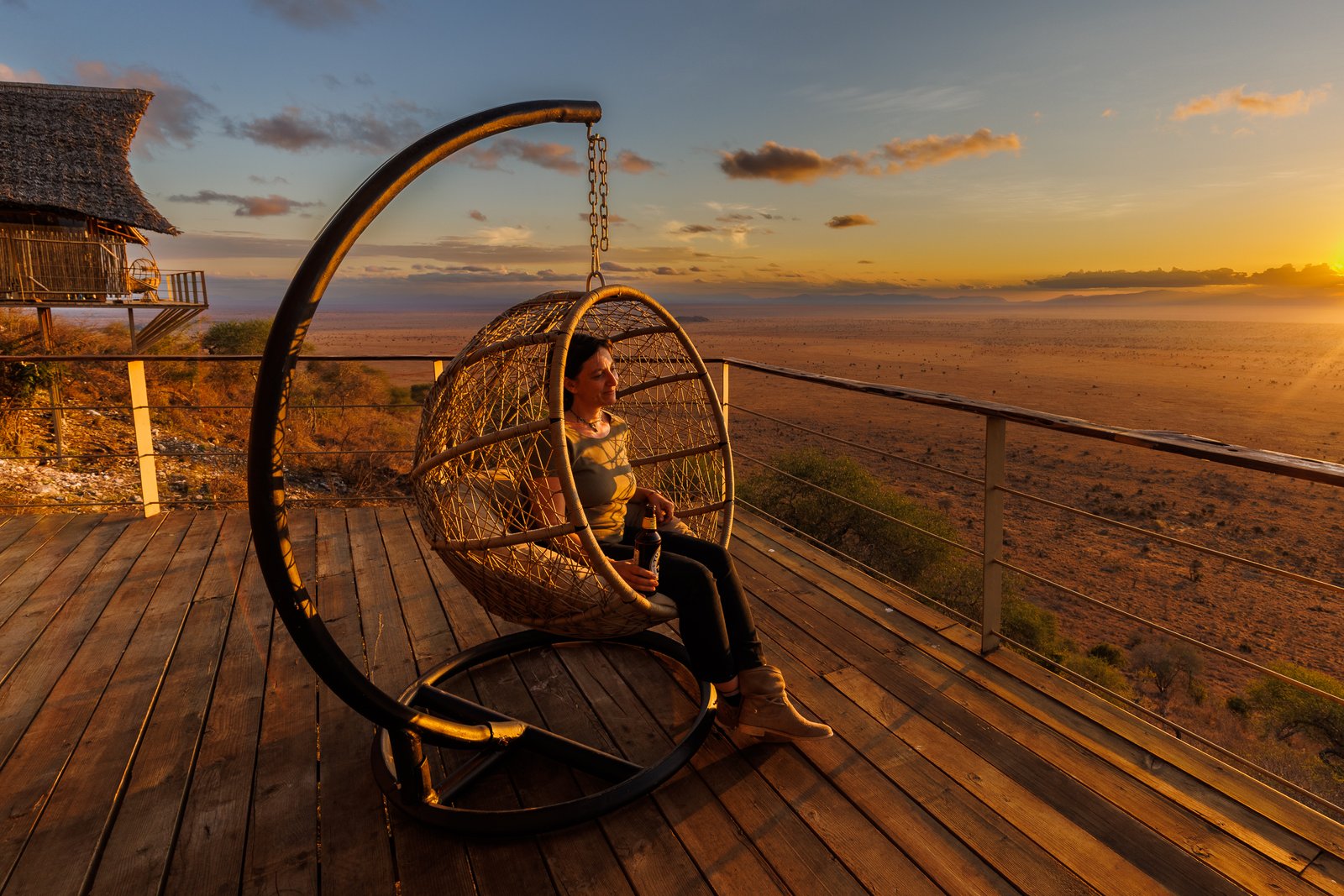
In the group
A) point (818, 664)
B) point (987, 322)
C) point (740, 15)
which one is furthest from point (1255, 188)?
point (987, 322)

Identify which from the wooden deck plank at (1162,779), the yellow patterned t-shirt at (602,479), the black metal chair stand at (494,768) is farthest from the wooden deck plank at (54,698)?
the wooden deck plank at (1162,779)

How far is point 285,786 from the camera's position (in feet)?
5.80

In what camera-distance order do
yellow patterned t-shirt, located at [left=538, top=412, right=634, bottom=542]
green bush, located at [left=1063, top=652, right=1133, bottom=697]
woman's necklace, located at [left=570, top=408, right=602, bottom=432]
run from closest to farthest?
yellow patterned t-shirt, located at [left=538, top=412, right=634, bottom=542], woman's necklace, located at [left=570, top=408, right=602, bottom=432], green bush, located at [left=1063, top=652, right=1133, bottom=697]

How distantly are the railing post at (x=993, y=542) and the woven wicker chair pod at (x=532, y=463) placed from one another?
923mm

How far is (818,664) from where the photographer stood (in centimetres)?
238

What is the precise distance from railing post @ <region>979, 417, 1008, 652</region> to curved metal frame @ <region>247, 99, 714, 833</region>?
129 cm

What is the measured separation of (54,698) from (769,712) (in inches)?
88.6

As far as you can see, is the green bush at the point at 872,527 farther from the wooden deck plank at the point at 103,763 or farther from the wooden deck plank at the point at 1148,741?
the wooden deck plank at the point at 103,763

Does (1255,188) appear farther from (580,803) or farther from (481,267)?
(580,803)

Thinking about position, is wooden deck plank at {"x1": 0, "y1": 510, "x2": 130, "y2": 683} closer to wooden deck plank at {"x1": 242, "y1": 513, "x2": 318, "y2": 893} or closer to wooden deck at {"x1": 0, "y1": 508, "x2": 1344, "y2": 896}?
wooden deck at {"x1": 0, "y1": 508, "x2": 1344, "y2": 896}

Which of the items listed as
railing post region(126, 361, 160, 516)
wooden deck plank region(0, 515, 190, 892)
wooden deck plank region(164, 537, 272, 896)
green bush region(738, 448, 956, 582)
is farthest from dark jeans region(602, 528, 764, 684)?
green bush region(738, 448, 956, 582)

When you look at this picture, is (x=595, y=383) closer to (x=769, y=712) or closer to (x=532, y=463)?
(x=532, y=463)

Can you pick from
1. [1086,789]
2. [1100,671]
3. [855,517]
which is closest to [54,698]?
[1086,789]

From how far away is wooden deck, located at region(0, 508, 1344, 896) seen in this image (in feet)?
4.85
